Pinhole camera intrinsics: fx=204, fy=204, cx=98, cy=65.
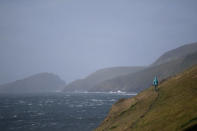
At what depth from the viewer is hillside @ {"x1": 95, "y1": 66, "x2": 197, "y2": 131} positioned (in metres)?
25.4

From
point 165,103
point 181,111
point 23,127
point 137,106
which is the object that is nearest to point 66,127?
point 23,127

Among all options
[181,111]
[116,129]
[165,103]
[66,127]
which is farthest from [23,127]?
[181,111]

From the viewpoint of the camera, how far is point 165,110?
3138cm

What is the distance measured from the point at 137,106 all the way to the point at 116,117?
17.7 ft

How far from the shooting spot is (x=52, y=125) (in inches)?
2862

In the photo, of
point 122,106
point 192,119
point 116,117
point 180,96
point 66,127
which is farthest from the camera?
point 66,127

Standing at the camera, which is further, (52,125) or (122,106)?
(52,125)

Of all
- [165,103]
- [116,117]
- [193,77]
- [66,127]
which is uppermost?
[193,77]

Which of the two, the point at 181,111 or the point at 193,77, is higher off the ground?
the point at 193,77

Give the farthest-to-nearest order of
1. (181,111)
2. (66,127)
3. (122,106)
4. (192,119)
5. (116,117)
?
(66,127) → (122,106) → (116,117) → (181,111) → (192,119)

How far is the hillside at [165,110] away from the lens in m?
25.4

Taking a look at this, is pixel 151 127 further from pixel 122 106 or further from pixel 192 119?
pixel 122 106

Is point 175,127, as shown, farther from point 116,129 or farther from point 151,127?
point 116,129

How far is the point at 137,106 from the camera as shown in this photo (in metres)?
41.7
